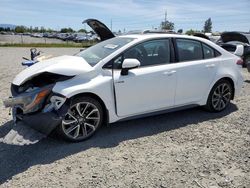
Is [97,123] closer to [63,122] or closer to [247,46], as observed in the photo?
[63,122]

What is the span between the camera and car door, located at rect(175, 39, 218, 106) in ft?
16.6

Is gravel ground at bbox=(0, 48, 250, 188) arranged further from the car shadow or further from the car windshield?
the car windshield

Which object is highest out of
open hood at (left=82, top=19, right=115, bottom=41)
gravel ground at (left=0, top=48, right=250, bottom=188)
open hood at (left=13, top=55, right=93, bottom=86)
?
open hood at (left=82, top=19, right=115, bottom=41)

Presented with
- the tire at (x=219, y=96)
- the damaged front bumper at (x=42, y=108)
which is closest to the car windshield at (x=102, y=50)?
the damaged front bumper at (x=42, y=108)

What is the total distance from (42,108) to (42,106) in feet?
0.09

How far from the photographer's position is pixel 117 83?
4.39m

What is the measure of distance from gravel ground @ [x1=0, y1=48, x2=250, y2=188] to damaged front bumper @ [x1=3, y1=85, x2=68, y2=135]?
0.39 m

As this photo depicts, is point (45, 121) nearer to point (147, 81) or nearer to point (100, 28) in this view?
point (147, 81)

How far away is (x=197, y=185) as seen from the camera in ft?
10.7

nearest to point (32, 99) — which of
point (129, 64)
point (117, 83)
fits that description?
point (117, 83)

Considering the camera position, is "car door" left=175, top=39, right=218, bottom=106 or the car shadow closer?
the car shadow

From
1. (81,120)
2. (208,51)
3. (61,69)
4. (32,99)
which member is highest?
(208,51)

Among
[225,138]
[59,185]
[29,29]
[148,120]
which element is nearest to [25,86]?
[59,185]

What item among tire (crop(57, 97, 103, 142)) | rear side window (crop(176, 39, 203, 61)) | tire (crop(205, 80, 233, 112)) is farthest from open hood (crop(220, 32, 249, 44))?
tire (crop(57, 97, 103, 142))
